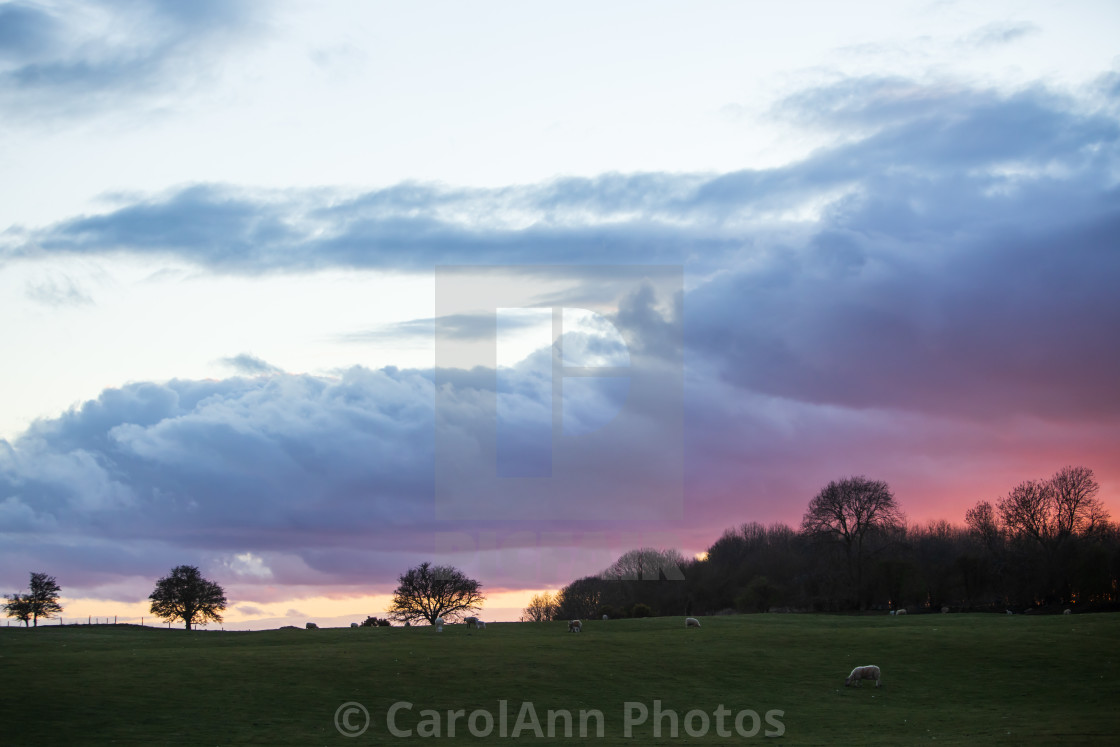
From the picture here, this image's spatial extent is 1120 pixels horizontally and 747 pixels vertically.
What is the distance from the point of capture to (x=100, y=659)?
4278 cm

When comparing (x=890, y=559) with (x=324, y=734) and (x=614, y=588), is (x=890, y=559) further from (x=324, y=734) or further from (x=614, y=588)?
(x=324, y=734)

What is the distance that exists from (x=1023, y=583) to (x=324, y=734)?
83.7 m

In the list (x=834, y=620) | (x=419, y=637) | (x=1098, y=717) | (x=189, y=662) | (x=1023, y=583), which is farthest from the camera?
(x=1023, y=583)

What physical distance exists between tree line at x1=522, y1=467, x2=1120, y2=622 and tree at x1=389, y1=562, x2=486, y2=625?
1860 centimetres

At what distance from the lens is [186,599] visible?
328 ft

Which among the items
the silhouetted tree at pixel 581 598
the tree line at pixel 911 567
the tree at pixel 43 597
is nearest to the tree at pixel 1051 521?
the tree line at pixel 911 567

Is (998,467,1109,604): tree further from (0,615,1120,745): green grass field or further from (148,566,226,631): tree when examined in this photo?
(148,566,226,631): tree

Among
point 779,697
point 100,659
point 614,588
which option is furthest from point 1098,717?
point 614,588

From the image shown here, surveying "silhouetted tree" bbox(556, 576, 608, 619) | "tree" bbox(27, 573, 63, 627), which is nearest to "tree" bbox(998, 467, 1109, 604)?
"silhouetted tree" bbox(556, 576, 608, 619)

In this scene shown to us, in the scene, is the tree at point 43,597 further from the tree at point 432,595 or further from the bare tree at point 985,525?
the bare tree at point 985,525

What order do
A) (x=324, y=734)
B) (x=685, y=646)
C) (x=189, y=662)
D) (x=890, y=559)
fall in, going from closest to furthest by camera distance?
(x=324, y=734) → (x=189, y=662) → (x=685, y=646) → (x=890, y=559)

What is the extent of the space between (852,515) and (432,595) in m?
54.6

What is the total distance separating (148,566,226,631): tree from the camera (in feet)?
327

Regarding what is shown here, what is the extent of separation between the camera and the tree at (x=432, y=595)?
345 feet
